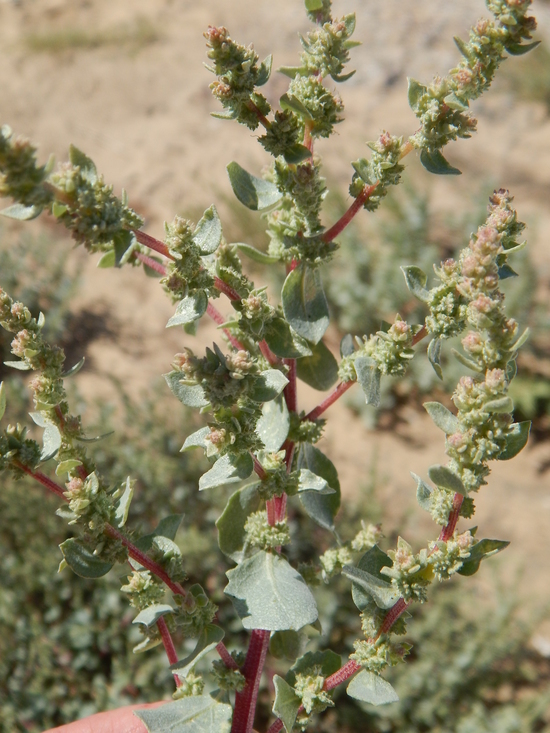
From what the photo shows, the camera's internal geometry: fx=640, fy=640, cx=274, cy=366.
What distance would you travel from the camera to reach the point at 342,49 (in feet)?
3.76

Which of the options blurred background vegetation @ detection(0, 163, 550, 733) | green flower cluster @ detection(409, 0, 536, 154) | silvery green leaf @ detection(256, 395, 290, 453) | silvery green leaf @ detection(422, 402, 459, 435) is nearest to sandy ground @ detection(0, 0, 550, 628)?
blurred background vegetation @ detection(0, 163, 550, 733)

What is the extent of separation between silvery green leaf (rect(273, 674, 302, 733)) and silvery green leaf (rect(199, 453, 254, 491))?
1.32ft

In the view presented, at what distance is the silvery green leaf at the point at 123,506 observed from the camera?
4.01 ft

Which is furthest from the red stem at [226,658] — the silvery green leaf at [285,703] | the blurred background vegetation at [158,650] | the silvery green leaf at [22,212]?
the blurred background vegetation at [158,650]

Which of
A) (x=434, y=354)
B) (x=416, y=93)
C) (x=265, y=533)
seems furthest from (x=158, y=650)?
(x=416, y=93)

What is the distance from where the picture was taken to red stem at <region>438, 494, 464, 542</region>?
104 cm

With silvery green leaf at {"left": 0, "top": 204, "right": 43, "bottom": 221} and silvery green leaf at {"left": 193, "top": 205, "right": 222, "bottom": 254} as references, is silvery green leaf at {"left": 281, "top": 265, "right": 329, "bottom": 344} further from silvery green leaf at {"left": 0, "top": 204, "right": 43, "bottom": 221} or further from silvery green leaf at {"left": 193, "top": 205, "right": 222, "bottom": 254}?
silvery green leaf at {"left": 0, "top": 204, "right": 43, "bottom": 221}

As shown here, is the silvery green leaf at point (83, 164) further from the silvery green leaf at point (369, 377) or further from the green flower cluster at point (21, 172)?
the silvery green leaf at point (369, 377)

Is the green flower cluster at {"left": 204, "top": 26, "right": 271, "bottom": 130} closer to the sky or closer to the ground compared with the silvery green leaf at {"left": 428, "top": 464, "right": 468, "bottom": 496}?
closer to the sky

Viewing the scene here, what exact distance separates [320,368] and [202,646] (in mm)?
648

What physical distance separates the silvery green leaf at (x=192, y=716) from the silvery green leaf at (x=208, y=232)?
2.84ft

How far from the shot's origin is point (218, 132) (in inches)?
257

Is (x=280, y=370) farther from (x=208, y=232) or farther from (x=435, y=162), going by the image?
(x=435, y=162)

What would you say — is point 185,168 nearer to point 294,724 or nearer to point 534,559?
point 534,559
